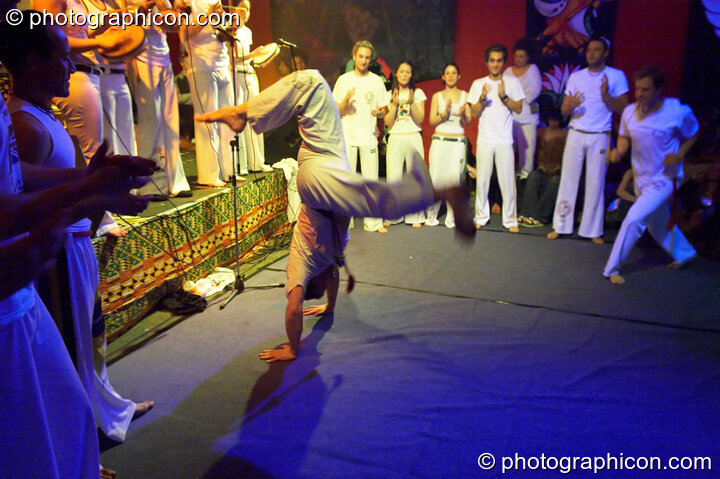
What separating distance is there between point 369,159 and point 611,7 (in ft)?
13.1

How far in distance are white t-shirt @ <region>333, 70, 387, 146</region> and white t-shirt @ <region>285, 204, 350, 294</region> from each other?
3.29 m

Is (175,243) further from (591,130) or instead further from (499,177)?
(591,130)

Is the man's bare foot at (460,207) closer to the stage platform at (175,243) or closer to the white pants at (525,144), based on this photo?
the stage platform at (175,243)

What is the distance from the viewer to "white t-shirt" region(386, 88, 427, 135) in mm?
Result: 6832

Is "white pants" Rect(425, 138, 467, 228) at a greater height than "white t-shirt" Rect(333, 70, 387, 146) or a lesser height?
lesser

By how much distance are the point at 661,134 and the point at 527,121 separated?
252 centimetres

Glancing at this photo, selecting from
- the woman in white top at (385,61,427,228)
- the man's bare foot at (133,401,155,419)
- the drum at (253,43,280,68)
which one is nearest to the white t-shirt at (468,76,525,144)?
the woman in white top at (385,61,427,228)

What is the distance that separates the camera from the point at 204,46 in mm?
5555

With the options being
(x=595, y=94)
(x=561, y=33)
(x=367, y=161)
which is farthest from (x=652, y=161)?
(x=561, y=33)

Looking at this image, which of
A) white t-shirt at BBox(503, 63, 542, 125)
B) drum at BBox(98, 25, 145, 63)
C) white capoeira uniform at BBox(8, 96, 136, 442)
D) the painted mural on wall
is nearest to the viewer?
white capoeira uniform at BBox(8, 96, 136, 442)

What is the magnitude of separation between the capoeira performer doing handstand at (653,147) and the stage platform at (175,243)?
374 cm

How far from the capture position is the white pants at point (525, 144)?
285 inches

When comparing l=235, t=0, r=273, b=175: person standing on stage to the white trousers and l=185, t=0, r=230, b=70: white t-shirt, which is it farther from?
the white trousers

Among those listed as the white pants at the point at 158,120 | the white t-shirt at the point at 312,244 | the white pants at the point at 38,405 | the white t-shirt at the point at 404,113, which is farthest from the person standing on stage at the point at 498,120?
the white pants at the point at 38,405
